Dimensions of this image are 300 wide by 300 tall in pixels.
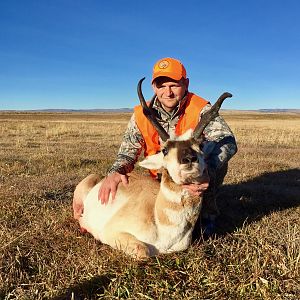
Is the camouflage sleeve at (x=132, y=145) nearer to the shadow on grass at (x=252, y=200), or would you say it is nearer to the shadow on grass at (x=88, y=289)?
the shadow on grass at (x=252, y=200)

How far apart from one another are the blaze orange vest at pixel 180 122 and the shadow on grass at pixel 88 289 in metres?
3.12

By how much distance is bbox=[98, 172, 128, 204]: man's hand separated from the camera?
6.35 m

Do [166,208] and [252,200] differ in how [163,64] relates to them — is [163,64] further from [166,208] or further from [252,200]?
[252,200]

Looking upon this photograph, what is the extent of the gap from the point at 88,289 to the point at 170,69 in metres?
3.61

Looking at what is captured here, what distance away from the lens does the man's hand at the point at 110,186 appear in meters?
6.35

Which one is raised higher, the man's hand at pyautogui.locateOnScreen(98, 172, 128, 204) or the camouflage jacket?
the camouflage jacket

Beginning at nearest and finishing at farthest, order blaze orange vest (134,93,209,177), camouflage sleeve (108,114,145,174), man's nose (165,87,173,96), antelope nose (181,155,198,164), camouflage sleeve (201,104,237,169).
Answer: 1. antelope nose (181,155,198,164)
2. camouflage sleeve (201,104,237,169)
3. man's nose (165,87,173,96)
4. blaze orange vest (134,93,209,177)
5. camouflage sleeve (108,114,145,174)

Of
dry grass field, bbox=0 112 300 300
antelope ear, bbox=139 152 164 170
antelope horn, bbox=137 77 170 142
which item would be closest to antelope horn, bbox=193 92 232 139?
antelope horn, bbox=137 77 170 142

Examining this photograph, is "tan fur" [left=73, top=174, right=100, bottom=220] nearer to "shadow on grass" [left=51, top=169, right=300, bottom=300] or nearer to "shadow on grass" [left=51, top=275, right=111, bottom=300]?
"shadow on grass" [left=51, top=169, right=300, bottom=300]

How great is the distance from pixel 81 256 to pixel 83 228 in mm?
1235

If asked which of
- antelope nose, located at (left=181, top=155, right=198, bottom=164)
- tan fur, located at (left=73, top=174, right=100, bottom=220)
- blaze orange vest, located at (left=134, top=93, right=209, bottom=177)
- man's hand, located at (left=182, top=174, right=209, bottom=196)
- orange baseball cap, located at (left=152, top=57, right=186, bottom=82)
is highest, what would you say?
orange baseball cap, located at (left=152, top=57, right=186, bottom=82)

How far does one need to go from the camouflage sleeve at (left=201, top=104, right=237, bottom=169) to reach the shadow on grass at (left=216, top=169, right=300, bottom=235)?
1.20 meters

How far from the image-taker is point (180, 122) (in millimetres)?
7277

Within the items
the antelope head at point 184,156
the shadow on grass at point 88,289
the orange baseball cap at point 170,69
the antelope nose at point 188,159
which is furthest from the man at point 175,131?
the shadow on grass at point 88,289
